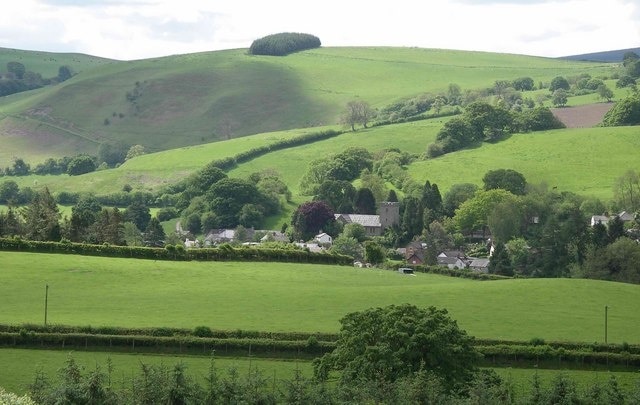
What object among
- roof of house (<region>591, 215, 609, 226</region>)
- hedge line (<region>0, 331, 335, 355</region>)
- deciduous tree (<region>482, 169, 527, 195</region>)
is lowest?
hedge line (<region>0, 331, 335, 355</region>)

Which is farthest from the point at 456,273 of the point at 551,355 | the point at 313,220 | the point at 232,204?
the point at 232,204

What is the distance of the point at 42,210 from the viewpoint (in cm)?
13512

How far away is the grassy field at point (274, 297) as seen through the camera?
87000 millimetres

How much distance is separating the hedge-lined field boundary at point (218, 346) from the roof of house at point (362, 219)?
10000 centimetres

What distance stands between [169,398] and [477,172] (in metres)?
138

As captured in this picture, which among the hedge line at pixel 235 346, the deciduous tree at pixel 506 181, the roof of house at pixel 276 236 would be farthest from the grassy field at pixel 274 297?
the deciduous tree at pixel 506 181

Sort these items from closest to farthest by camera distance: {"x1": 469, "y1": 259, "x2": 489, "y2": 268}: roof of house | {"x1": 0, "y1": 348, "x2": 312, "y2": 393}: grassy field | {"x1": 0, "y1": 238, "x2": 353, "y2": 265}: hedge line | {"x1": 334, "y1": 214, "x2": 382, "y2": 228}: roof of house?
{"x1": 0, "y1": 348, "x2": 312, "y2": 393}: grassy field, {"x1": 0, "y1": 238, "x2": 353, "y2": 265}: hedge line, {"x1": 469, "y1": 259, "x2": 489, "y2": 268}: roof of house, {"x1": 334, "y1": 214, "x2": 382, "y2": 228}: roof of house

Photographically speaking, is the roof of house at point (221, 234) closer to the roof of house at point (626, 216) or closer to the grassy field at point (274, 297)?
the roof of house at point (626, 216)

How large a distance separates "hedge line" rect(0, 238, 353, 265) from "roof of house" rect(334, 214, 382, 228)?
59.8 meters

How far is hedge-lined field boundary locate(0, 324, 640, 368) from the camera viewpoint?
258 ft

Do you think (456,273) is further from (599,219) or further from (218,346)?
(599,219)

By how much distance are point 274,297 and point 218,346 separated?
1837 cm

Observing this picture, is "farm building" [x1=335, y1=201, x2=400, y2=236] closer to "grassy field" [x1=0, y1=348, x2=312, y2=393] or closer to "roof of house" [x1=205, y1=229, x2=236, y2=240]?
"roof of house" [x1=205, y1=229, x2=236, y2=240]

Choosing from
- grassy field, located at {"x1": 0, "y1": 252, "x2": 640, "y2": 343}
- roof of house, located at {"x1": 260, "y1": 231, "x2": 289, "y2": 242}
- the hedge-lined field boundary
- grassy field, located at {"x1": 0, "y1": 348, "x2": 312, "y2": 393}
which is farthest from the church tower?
grassy field, located at {"x1": 0, "y1": 348, "x2": 312, "y2": 393}
